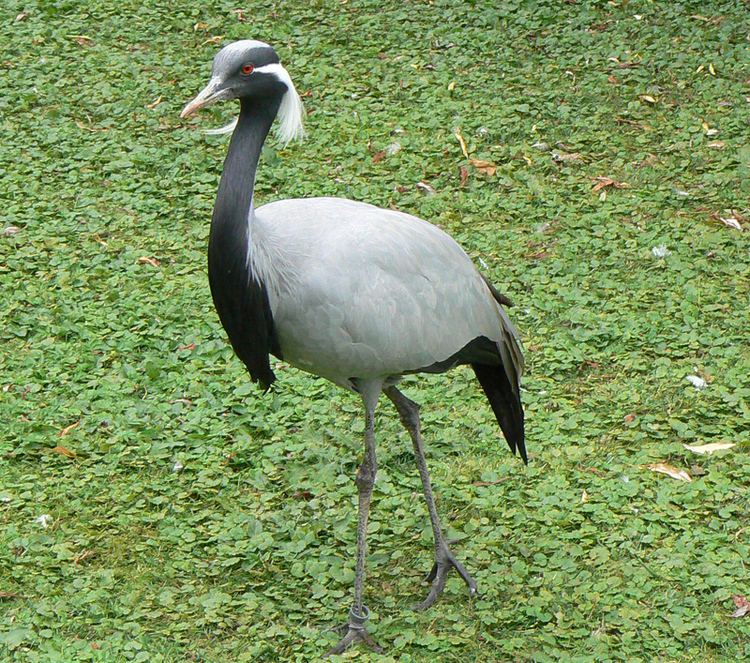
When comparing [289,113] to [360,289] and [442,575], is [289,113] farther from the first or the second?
[442,575]

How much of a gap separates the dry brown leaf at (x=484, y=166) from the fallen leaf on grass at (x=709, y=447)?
9.18 ft

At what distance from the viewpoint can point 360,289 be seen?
4281 mm

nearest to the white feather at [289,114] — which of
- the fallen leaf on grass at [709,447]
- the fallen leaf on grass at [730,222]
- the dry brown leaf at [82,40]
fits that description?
the fallen leaf on grass at [709,447]

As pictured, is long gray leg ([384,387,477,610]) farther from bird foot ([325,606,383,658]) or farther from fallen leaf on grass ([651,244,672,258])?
fallen leaf on grass ([651,244,672,258])

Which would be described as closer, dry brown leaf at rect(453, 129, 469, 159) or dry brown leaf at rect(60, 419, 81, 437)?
dry brown leaf at rect(60, 419, 81, 437)

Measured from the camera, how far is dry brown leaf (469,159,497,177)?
768 centimetres

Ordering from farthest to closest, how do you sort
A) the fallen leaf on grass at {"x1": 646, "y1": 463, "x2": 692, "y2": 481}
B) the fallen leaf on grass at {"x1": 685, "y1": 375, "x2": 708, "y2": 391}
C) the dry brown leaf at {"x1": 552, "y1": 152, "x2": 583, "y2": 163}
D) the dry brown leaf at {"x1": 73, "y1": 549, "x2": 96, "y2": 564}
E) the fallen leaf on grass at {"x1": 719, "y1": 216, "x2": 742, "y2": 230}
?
the dry brown leaf at {"x1": 552, "y1": 152, "x2": 583, "y2": 163} < the fallen leaf on grass at {"x1": 719, "y1": 216, "x2": 742, "y2": 230} < the fallen leaf on grass at {"x1": 685, "y1": 375, "x2": 708, "y2": 391} < the fallen leaf on grass at {"x1": 646, "y1": 463, "x2": 692, "y2": 481} < the dry brown leaf at {"x1": 73, "y1": 549, "x2": 96, "y2": 564}

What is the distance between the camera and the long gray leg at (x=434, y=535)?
188 inches

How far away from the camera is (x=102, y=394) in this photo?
19.1 feet

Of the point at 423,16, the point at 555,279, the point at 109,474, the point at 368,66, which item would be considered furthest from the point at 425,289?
the point at 423,16

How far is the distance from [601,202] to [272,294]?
3.67 metres

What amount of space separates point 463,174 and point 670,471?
117 inches

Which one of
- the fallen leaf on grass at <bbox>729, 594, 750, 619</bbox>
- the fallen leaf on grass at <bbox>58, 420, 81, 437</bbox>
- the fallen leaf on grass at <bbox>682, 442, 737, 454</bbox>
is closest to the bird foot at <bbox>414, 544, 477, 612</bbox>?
the fallen leaf on grass at <bbox>729, 594, 750, 619</bbox>

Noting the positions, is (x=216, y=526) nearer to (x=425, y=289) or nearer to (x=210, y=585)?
(x=210, y=585)
